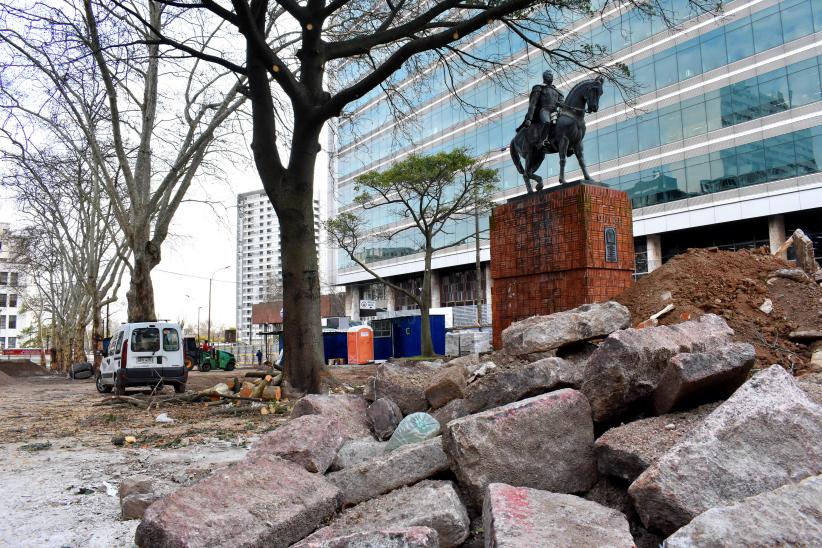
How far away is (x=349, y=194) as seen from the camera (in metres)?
52.3

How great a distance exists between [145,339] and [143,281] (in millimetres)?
4041

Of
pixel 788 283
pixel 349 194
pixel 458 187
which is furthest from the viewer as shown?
pixel 349 194

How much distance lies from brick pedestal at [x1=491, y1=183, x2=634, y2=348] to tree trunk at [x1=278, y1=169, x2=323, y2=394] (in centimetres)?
315

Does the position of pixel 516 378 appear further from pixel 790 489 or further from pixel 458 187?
pixel 458 187

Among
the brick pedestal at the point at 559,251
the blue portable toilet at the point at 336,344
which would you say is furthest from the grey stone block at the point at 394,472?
the blue portable toilet at the point at 336,344

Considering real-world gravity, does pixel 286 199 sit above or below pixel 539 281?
above

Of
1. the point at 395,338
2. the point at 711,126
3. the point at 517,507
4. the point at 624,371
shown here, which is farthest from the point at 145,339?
the point at 711,126

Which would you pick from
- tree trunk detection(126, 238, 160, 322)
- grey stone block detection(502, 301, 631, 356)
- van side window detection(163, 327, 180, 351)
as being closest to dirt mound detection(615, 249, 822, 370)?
grey stone block detection(502, 301, 631, 356)

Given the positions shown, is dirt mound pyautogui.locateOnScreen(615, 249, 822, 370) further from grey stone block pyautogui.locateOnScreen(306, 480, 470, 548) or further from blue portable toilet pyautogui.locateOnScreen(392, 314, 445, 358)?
blue portable toilet pyautogui.locateOnScreen(392, 314, 445, 358)

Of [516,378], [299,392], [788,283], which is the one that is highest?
[788,283]

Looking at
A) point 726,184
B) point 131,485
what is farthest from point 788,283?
point 726,184

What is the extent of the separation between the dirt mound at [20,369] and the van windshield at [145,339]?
22533 millimetres

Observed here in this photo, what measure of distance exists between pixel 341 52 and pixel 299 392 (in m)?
5.96

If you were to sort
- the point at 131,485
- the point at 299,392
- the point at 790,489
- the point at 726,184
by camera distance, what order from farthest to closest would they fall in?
the point at 726,184, the point at 299,392, the point at 131,485, the point at 790,489
